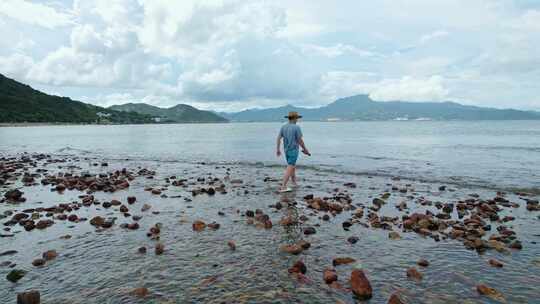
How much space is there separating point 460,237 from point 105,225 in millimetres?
11348

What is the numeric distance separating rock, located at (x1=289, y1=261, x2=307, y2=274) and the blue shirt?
33.9 feet

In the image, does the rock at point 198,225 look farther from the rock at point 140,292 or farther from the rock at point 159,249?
the rock at point 140,292

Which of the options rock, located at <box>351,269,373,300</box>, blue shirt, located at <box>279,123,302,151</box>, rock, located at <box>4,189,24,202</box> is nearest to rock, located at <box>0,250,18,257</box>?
rock, located at <box>4,189,24,202</box>

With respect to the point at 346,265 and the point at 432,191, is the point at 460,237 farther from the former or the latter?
the point at 432,191

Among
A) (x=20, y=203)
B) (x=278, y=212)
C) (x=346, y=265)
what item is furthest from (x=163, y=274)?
(x=20, y=203)

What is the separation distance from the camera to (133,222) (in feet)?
40.1

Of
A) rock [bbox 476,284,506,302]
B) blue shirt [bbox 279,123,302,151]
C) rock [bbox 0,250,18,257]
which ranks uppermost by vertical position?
blue shirt [bbox 279,123,302,151]

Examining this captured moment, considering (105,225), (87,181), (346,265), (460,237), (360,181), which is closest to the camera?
(346,265)

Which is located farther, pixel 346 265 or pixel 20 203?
pixel 20 203

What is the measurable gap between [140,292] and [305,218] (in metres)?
6.86

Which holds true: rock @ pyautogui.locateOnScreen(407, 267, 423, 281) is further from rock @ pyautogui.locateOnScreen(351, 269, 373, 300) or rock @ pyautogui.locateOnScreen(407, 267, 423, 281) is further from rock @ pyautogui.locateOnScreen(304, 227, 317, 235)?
rock @ pyautogui.locateOnScreen(304, 227, 317, 235)

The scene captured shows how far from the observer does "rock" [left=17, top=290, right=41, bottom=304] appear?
21.6 ft

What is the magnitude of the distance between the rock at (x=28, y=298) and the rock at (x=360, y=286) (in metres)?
6.17

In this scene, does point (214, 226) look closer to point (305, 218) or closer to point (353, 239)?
point (305, 218)
